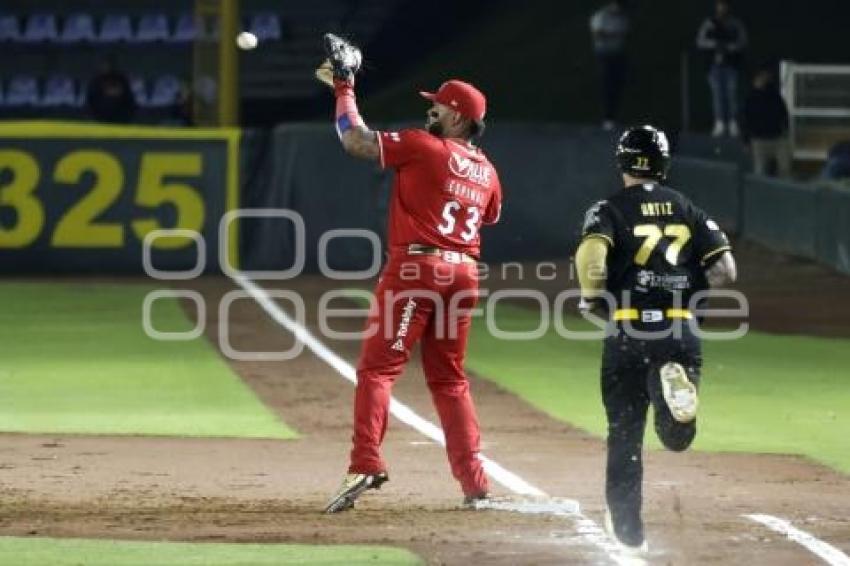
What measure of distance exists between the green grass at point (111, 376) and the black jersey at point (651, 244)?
17.3 ft

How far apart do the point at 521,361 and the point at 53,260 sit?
9.63 metres

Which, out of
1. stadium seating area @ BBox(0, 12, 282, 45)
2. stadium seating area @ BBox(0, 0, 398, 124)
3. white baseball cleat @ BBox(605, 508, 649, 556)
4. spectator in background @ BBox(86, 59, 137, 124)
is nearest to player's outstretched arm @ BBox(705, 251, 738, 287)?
white baseball cleat @ BBox(605, 508, 649, 556)

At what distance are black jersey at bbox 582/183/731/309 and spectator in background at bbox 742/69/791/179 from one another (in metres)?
20.0

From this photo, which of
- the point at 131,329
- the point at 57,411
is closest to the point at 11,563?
the point at 57,411

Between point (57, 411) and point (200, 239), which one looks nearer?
point (57, 411)

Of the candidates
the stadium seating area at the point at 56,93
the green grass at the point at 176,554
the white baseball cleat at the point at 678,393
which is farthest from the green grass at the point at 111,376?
the stadium seating area at the point at 56,93

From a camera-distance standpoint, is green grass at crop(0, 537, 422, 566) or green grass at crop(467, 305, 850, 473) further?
green grass at crop(467, 305, 850, 473)

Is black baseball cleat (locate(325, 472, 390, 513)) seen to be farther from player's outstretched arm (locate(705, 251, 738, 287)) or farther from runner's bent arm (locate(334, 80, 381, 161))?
player's outstretched arm (locate(705, 251, 738, 287))

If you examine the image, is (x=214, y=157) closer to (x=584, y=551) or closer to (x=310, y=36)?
(x=310, y=36)

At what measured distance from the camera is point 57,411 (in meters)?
15.9

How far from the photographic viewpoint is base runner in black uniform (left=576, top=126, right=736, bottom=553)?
9.70 metres

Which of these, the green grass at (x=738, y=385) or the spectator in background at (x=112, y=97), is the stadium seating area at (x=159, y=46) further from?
the green grass at (x=738, y=385)

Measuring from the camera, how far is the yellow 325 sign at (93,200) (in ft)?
89.1

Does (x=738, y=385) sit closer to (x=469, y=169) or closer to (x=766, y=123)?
(x=469, y=169)
